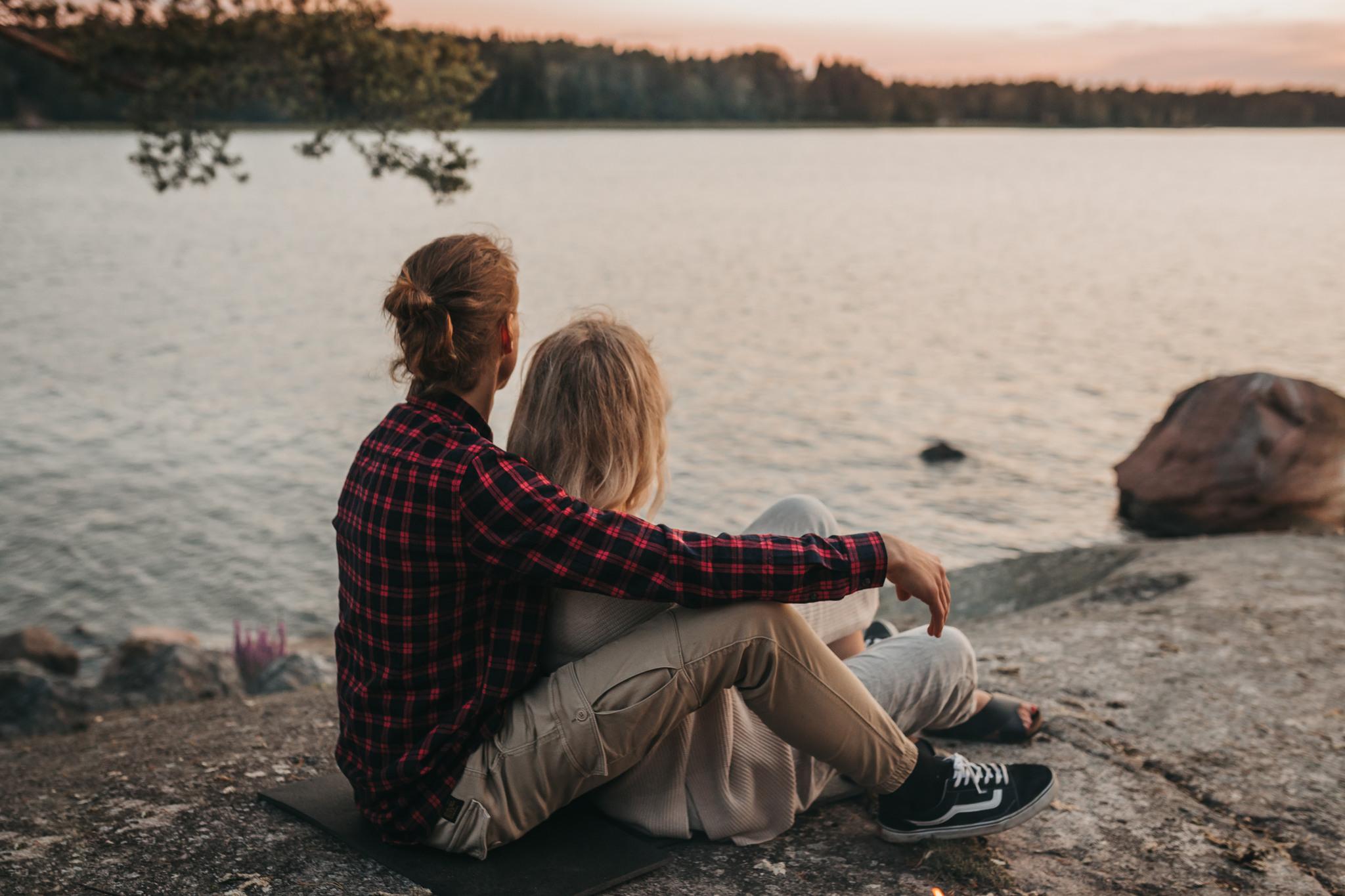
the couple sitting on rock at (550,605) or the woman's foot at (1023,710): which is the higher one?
the couple sitting on rock at (550,605)

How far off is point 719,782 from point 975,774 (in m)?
0.72

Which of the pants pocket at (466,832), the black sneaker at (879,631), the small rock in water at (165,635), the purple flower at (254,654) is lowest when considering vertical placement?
the small rock in water at (165,635)

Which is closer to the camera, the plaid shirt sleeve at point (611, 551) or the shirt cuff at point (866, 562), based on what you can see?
the plaid shirt sleeve at point (611, 551)

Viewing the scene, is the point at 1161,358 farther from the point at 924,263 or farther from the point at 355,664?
the point at 355,664

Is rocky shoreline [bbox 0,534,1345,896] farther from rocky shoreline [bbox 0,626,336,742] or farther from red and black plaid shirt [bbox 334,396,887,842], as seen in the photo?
rocky shoreline [bbox 0,626,336,742]

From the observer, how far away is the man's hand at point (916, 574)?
2793mm

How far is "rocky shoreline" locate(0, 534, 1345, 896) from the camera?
10.1 ft

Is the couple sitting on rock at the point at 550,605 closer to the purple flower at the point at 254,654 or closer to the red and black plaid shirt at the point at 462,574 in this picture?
the red and black plaid shirt at the point at 462,574

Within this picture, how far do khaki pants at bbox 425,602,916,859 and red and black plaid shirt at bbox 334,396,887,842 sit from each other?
7 cm

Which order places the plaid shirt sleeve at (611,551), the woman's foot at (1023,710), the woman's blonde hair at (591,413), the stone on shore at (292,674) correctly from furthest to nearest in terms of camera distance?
1. the stone on shore at (292,674)
2. the woman's foot at (1023,710)
3. the woman's blonde hair at (591,413)
4. the plaid shirt sleeve at (611,551)

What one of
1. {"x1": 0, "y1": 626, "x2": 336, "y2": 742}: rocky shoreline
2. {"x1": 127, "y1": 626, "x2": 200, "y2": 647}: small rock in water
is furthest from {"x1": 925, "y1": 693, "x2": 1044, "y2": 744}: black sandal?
{"x1": 127, "y1": 626, "x2": 200, "y2": 647}: small rock in water

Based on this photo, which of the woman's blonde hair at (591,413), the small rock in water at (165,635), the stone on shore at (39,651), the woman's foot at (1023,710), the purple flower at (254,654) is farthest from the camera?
the small rock in water at (165,635)

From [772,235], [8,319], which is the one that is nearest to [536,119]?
[772,235]

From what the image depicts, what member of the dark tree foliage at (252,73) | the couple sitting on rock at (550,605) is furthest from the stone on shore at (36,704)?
the couple sitting on rock at (550,605)
